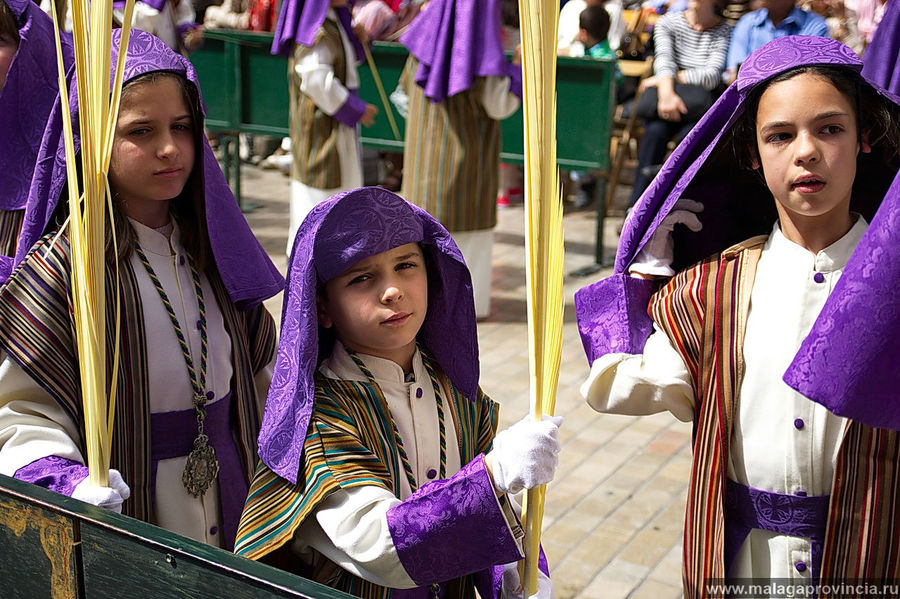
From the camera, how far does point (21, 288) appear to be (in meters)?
2.06

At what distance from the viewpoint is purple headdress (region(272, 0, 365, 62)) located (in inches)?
233

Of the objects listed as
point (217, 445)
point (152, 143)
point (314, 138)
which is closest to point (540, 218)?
point (152, 143)

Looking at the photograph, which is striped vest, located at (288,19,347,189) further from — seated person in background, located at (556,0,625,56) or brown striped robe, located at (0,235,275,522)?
brown striped robe, located at (0,235,275,522)

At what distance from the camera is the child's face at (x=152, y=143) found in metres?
2.10

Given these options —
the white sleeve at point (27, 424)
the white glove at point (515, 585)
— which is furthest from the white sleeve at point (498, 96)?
the white glove at point (515, 585)

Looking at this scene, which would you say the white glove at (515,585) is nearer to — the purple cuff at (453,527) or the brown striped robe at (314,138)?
the purple cuff at (453,527)

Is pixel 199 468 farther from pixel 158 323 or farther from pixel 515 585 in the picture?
pixel 515 585

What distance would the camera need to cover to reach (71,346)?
2064 millimetres

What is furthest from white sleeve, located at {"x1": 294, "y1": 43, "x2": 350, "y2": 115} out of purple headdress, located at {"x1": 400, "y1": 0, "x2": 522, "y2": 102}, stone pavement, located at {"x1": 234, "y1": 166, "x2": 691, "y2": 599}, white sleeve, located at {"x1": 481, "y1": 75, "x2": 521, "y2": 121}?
stone pavement, located at {"x1": 234, "y1": 166, "x2": 691, "y2": 599}

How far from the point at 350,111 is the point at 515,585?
460 cm

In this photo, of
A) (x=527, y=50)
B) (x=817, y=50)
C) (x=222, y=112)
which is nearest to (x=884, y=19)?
(x=817, y=50)

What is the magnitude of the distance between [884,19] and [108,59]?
2045 millimetres

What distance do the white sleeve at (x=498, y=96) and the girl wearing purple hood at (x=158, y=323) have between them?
333cm

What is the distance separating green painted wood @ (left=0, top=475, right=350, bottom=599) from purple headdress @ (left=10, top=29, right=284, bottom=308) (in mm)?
732
